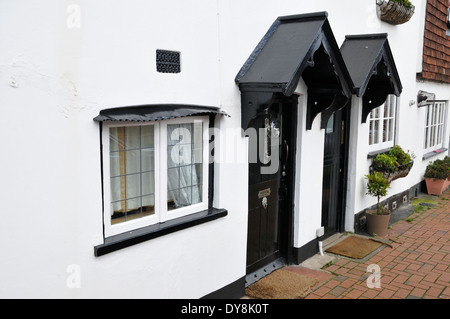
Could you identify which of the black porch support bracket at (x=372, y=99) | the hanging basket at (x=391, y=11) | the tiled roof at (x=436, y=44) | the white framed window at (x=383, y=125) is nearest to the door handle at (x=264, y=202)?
the black porch support bracket at (x=372, y=99)

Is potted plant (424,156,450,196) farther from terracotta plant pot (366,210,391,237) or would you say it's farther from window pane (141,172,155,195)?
window pane (141,172,155,195)

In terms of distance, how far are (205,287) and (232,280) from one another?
1.56 ft

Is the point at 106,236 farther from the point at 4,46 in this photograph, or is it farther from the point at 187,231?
the point at 4,46

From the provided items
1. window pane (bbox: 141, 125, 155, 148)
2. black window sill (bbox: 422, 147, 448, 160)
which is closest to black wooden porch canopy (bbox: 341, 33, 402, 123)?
window pane (bbox: 141, 125, 155, 148)

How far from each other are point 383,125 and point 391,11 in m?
2.13

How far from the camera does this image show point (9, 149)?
2895mm

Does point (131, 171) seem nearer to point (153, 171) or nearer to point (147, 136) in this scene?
point (153, 171)

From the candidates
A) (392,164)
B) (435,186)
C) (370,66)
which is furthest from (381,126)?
(435,186)

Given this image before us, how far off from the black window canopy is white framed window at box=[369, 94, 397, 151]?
15.6ft

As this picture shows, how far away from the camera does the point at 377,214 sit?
7625mm

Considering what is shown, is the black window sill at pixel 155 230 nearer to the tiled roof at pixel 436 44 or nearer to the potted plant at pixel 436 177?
the tiled roof at pixel 436 44

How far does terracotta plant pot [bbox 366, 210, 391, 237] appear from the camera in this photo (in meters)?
7.52
